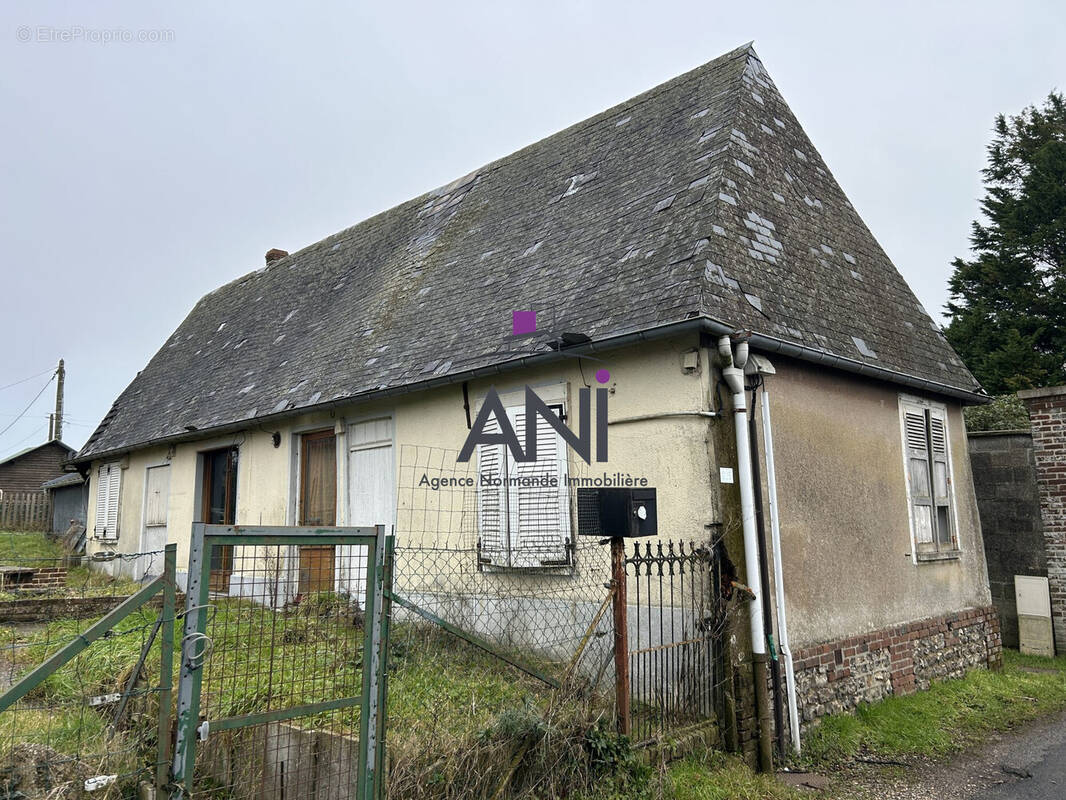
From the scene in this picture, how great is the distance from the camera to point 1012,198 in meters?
23.2

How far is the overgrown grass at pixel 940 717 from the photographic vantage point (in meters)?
6.45

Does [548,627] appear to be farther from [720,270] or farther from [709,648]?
[720,270]

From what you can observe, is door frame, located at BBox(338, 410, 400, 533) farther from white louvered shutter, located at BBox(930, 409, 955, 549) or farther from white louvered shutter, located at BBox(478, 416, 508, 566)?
white louvered shutter, located at BBox(930, 409, 955, 549)

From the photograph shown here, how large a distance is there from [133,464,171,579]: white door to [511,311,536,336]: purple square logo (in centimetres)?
813

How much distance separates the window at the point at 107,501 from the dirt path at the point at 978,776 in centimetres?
1359

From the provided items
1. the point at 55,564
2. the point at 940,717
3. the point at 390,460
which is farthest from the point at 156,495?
the point at 940,717

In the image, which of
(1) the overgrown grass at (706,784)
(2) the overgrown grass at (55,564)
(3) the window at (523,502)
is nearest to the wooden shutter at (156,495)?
(2) the overgrown grass at (55,564)

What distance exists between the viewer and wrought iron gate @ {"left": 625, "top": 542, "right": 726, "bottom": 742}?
5.64 m

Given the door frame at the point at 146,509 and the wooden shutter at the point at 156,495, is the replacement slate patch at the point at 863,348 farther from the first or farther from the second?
the wooden shutter at the point at 156,495

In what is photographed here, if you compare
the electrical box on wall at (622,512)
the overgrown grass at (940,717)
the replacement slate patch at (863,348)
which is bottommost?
the overgrown grass at (940,717)

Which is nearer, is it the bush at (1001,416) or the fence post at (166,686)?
the fence post at (166,686)

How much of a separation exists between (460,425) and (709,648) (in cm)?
351

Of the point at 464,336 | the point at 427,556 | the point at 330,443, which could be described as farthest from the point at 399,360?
the point at 427,556

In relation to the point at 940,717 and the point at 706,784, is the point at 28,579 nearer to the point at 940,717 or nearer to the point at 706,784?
the point at 706,784
